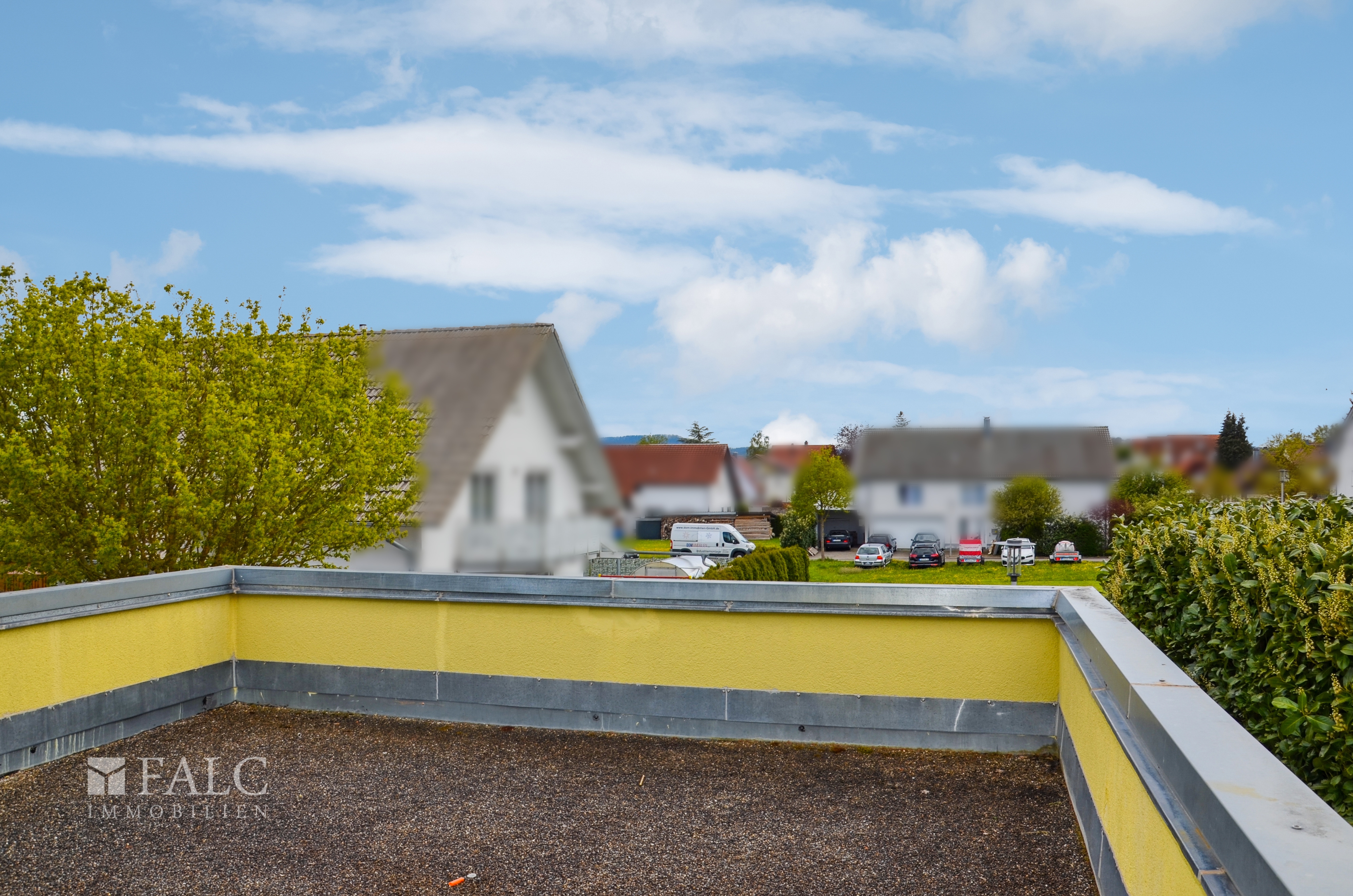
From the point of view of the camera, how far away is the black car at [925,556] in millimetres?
36531

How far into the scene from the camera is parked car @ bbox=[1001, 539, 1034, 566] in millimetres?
28844

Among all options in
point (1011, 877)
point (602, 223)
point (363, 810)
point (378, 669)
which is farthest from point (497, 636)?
point (602, 223)

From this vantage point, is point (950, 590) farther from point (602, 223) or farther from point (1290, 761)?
point (602, 223)

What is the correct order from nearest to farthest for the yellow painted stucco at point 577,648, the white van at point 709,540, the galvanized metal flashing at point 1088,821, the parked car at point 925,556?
the galvanized metal flashing at point 1088,821 < the yellow painted stucco at point 577,648 < the white van at point 709,540 < the parked car at point 925,556

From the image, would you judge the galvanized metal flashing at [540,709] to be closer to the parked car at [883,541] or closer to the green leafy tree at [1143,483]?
the green leafy tree at [1143,483]

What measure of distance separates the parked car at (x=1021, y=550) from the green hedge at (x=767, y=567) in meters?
8.52

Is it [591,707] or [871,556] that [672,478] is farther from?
[871,556]

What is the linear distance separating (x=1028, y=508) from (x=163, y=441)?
1544 inches

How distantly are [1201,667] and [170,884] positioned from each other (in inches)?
151

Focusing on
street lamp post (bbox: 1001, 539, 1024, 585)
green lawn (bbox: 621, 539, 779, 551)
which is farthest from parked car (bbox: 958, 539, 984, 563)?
green lawn (bbox: 621, 539, 779, 551)

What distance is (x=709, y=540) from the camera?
29.2m

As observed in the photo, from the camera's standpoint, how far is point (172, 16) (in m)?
11.4

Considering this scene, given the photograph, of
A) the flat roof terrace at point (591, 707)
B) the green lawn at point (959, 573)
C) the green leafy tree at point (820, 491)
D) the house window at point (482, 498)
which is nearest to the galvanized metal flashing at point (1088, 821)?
the flat roof terrace at point (591, 707)

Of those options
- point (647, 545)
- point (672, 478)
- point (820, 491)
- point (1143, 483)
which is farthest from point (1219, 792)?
point (820, 491)
